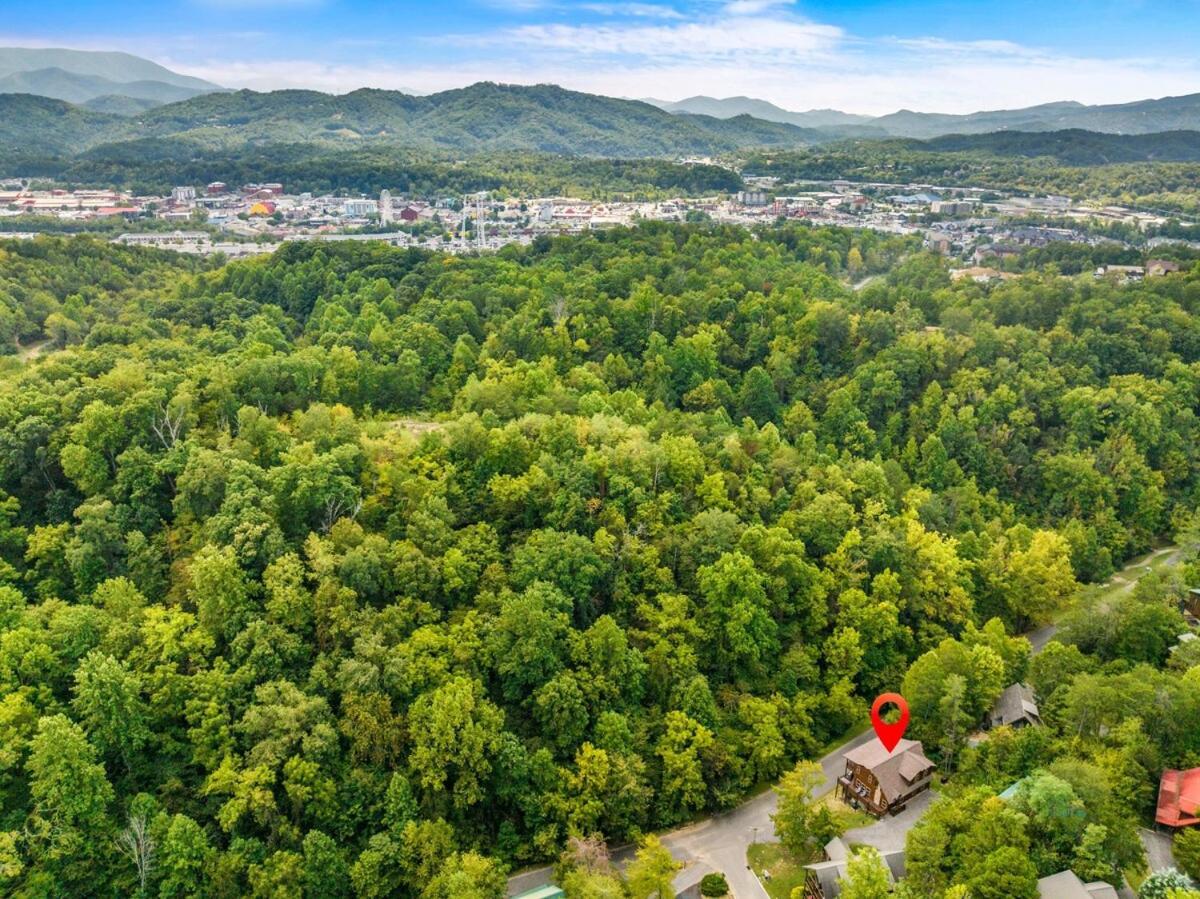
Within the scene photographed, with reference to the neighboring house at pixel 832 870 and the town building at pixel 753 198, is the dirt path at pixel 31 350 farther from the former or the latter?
the town building at pixel 753 198

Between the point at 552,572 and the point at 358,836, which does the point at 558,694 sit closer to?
the point at 552,572

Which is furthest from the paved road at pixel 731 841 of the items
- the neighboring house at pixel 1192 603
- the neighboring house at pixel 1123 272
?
the neighboring house at pixel 1123 272

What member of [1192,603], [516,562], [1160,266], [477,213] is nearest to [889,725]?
[516,562]

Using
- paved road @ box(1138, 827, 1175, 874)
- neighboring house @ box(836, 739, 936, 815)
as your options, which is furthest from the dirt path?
paved road @ box(1138, 827, 1175, 874)

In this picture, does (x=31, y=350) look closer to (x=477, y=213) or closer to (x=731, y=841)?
(x=731, y=841)

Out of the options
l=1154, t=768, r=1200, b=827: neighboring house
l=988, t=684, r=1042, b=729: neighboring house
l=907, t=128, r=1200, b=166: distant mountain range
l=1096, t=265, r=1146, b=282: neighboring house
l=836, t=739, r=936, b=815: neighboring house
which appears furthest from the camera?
l=907, t=128, r=1200, b=166: distant mountain range

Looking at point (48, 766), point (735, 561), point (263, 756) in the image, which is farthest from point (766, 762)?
point (48, 766)

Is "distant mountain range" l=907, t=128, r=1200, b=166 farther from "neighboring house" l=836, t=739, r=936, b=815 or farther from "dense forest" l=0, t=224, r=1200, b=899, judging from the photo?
"neighboring house" l=836, t=739, r=936, b=815
